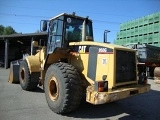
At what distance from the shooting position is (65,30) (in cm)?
670

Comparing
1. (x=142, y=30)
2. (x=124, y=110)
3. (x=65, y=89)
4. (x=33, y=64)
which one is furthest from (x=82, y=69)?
(x=142, y=30)

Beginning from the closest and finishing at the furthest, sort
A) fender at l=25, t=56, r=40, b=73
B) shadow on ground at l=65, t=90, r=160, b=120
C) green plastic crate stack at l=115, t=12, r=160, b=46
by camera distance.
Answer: shadow on ground at l=65, t=90, r=160, b=120 → fender at l=25, t=56, r=40, b=73 → green plastic crate stack at l=115, t=12, r=160, b=46

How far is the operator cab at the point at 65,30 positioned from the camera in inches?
263

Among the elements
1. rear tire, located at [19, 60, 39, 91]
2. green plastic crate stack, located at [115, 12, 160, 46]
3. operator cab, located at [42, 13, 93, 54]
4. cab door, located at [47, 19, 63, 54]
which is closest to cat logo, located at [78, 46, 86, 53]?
operator cab, located at [42, 13, 93, 54]

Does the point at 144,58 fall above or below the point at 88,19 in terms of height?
below

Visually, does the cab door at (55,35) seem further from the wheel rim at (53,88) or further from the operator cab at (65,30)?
the wheel rim at (53,88)

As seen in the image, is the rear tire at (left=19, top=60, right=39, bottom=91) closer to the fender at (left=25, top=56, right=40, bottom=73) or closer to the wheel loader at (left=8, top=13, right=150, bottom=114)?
the fender at (left=25, top=56, right=40, bottom=73)

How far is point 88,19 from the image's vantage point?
7438mm

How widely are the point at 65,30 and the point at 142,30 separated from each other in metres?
12.1

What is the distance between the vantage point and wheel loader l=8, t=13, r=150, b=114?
18.1 ft

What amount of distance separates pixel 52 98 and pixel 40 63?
106 inches

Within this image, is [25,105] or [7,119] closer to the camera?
[7,119]

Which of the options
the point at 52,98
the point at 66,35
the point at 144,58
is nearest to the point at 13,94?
the point at 52,98

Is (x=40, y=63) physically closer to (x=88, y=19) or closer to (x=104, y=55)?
(x=88, y=19)
